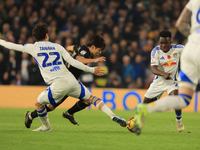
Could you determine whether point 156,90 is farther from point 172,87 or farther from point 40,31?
point 40,31

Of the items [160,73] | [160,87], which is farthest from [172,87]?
[160,73]

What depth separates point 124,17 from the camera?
1512 centimetres

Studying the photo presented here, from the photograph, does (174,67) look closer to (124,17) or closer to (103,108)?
(103,108)

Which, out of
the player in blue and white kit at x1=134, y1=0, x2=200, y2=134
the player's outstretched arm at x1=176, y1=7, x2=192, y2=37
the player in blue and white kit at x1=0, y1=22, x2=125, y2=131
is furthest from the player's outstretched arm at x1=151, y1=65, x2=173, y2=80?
the player in blue and white kit at x1=134, y1=0, x2=200, y2=134

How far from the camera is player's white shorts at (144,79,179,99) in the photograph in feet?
21.8

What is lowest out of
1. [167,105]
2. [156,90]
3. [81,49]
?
[156,90]

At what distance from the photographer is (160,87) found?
6.76 meters

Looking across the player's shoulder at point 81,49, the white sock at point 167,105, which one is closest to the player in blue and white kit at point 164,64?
the player's shoulder at point 81,49

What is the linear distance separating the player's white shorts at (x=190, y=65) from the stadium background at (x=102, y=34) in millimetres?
8649

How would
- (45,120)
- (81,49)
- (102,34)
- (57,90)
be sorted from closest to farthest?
(57,90) → (45,120) → (81,49) → (102,34)

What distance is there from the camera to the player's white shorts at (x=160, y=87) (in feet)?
21.8

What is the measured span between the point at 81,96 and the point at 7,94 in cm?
749

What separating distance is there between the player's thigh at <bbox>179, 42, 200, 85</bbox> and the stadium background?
8649mm

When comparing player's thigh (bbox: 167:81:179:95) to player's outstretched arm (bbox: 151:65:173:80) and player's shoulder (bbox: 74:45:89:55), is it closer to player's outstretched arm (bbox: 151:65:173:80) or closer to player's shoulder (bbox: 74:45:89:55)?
player's outstretched arm (bbox: 151:65:173:80)
